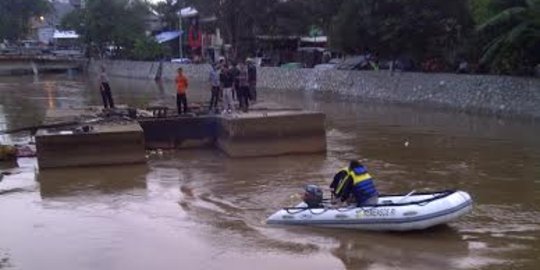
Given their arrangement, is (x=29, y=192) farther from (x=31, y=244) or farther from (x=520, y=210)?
(x=520, y=210)

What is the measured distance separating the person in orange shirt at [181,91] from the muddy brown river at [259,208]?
232 cm

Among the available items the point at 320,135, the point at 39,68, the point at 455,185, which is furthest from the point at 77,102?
the point at 39,68

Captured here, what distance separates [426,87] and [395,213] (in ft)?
84.2

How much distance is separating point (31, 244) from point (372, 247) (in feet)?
20.1

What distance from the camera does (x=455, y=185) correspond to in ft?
60.1

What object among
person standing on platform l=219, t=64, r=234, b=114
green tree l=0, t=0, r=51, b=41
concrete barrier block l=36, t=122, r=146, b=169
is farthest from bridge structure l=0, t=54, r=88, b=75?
concrete barrier block l=36, t=122, r=146, b=169

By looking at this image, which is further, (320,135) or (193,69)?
(193,69)

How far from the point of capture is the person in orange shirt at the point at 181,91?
25241mm

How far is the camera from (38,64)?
92250 millimetres

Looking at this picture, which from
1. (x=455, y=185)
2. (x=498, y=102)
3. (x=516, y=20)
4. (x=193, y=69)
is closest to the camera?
(x=455, y=185)

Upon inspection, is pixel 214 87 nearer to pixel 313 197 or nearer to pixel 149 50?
pixel 313 197

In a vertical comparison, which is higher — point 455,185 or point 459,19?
point 459,19

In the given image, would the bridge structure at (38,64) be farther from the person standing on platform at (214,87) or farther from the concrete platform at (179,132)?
the concrete platform at (179,132)

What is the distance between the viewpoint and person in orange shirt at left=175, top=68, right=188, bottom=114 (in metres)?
25.2
